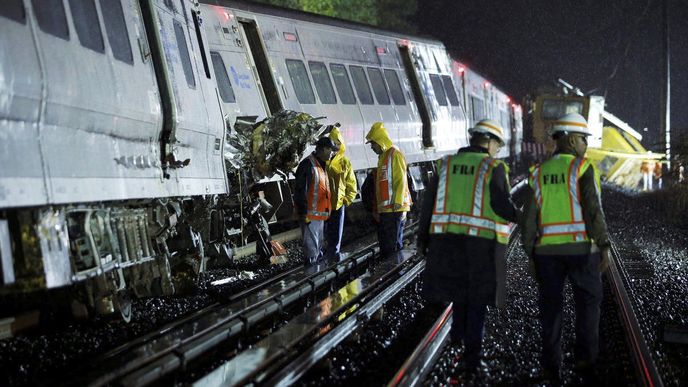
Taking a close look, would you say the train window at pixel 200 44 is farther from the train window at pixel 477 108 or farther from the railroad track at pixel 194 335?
the train window at pixel 477 108

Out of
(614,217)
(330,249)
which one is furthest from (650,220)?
(330,249)

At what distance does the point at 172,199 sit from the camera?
797 centimetres

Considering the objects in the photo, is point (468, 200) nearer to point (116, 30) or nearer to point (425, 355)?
point (425, 355)

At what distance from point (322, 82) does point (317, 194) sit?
526 centimetres

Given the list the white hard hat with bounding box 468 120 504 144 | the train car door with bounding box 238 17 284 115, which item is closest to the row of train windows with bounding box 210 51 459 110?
the train car door with bounding box 238 17 284 115

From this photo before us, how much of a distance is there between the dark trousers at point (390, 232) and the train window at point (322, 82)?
4.55 m

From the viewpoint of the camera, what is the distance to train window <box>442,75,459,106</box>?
2117cm

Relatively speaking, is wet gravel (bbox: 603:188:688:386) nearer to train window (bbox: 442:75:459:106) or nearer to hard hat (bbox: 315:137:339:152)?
hard hat (bbox: 315:137:339:152)

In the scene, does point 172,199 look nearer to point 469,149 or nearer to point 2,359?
point 2,359

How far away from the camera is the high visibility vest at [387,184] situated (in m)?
9.76

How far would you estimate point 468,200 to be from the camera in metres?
5.88

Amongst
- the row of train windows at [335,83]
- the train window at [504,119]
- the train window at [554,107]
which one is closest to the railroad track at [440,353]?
the row of train windows at [335,83]

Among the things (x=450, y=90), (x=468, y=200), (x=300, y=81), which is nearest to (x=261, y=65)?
(x=300, y=81)

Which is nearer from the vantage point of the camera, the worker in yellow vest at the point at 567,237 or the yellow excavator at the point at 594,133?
the worker in yellow vest at the point at 567,237
